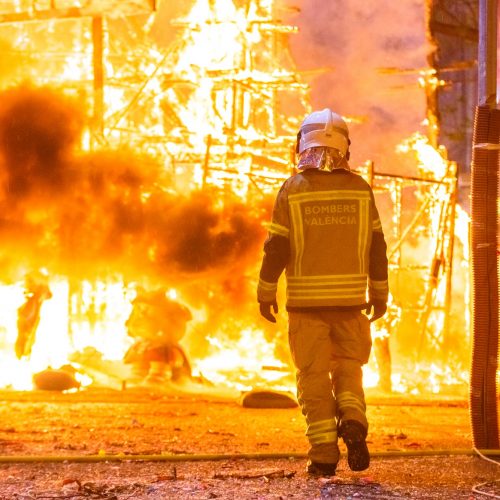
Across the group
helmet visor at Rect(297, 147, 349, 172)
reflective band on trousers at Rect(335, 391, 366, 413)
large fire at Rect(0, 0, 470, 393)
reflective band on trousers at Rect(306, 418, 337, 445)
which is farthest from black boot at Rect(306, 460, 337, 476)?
large fire at Rect(0, 0, 470, 393)

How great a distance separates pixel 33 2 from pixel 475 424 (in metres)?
12.0

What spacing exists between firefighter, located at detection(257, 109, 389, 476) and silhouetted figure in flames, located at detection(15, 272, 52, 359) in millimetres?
10177

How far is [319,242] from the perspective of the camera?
479 centimetres

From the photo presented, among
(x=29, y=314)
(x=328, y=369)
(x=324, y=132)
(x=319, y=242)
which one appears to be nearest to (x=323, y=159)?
(x=324, y=132)

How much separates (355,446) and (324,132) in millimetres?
1644

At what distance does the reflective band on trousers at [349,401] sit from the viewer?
15.4ft

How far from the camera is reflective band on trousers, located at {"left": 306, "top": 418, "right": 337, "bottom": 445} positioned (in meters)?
4.62

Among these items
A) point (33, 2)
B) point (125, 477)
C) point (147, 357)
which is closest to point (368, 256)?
point (125, 477)

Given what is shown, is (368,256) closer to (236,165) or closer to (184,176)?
(236,165)

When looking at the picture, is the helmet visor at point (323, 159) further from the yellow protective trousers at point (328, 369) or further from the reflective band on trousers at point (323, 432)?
the reflective band on trousers at point (323, 432)

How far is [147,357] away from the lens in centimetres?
1355

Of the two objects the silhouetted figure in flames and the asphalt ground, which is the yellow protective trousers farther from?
the silhouetted figure in flames

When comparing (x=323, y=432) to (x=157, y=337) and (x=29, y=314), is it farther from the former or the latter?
(x=29, y=314)

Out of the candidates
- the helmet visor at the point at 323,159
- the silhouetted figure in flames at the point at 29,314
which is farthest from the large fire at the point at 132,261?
the helmet visor at the point at 323,159
